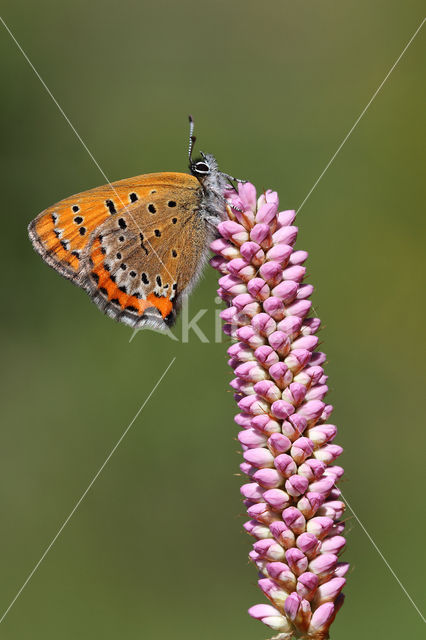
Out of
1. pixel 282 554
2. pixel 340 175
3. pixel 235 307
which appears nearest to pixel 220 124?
pixel 340 175

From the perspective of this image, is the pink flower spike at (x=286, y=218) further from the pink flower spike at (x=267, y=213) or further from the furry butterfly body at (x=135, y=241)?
the furry butterfly body at (x=135, y=241)

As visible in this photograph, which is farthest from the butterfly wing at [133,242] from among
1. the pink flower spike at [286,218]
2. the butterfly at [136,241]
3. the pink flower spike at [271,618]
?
the pink flower spike at [271,618]

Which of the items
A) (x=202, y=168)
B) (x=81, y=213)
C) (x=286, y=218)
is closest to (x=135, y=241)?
(x=81, y=213)

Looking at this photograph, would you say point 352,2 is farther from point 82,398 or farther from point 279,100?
point 82,398

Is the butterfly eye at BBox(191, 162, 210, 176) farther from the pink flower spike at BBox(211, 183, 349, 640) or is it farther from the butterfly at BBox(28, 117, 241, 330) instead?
the pink flower spike at BBox(211, 183, 349, 640)

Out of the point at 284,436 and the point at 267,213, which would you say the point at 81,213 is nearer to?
the point at 267,213

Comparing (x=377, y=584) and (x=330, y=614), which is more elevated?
(x=377, y=584)
